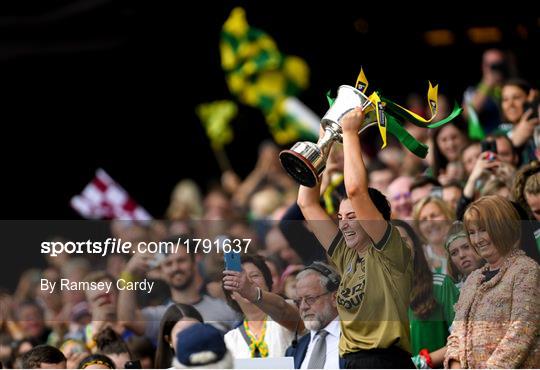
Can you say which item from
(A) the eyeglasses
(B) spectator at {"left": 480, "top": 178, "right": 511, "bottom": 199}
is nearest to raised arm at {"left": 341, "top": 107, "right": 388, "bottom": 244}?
(A) the eyeglasses

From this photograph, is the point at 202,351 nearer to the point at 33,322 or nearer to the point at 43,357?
the point at 43,357

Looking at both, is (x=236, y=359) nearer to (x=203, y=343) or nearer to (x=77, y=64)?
(x=203, y=343)

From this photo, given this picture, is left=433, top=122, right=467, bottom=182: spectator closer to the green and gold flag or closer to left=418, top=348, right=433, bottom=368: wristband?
left=418, top=348, right=433, bottom=368: wristband

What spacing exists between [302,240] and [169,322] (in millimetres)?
810

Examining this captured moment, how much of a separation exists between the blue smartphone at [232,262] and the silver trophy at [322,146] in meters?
0.91

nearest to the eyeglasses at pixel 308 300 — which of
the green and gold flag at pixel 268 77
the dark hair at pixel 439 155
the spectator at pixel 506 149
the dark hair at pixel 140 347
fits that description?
the dark hair at pixel 140 347

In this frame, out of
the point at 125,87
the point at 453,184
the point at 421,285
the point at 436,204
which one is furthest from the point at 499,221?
the point at 125,87

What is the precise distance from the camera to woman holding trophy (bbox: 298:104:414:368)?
786cm

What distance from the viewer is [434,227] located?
8.84 m

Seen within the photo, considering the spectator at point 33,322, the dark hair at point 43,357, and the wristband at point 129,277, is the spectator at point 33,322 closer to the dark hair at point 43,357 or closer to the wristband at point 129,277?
the dark hair at point 43,357

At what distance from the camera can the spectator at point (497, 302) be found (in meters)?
7.71

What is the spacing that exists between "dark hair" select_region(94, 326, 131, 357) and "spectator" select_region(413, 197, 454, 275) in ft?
5.55

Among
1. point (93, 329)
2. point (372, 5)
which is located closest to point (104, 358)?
point (93, 329)

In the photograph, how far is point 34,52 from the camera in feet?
53.2
